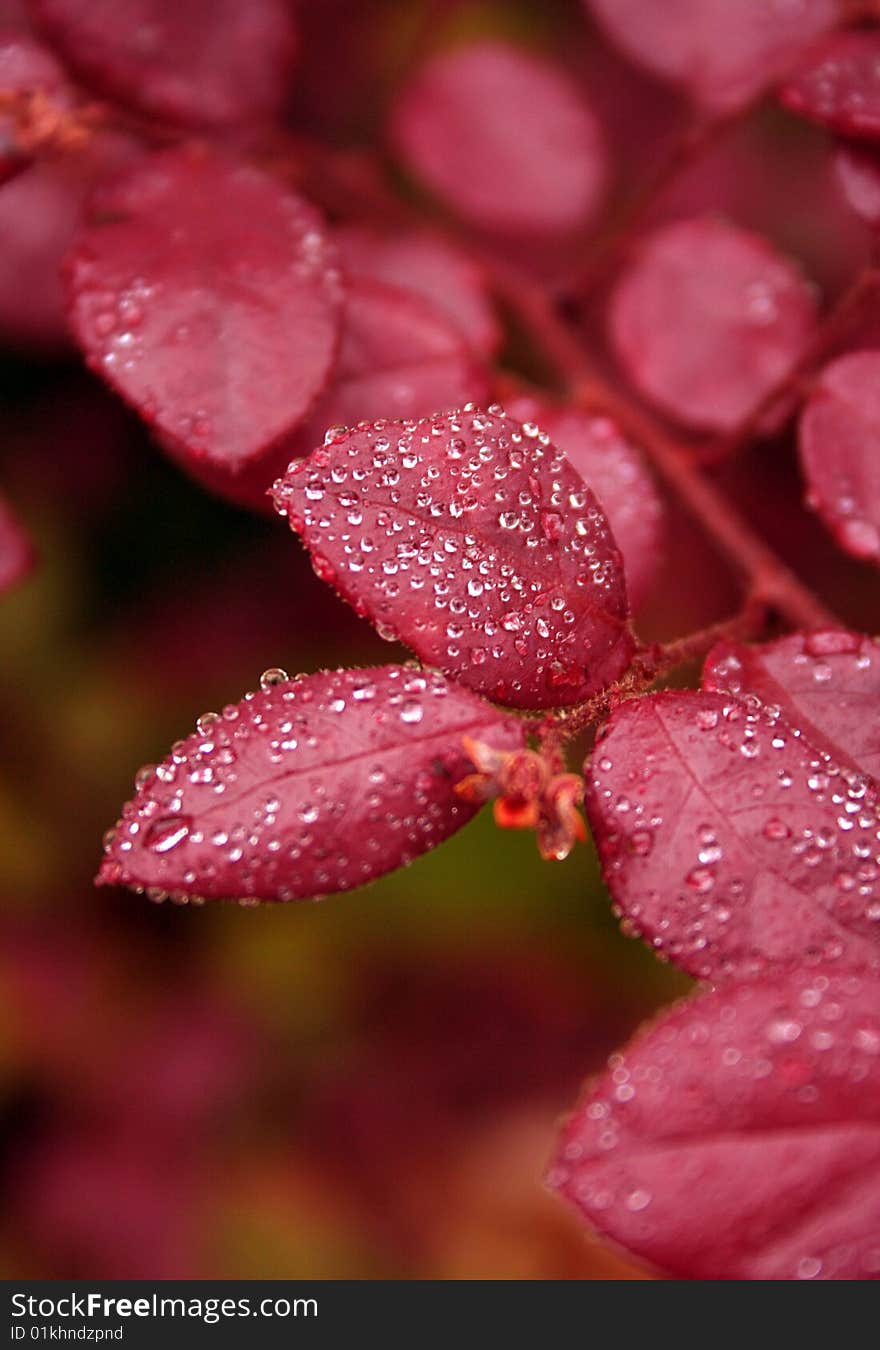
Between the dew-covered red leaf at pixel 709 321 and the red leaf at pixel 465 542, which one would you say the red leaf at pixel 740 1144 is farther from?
the dew-covered red leaf at pixel 709 321

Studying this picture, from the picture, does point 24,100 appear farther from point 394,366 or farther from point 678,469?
point 678,469

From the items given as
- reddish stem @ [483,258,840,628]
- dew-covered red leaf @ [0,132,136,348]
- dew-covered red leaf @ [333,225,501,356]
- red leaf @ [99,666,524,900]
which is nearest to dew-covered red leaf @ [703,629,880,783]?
reddish stem @ [483,258,840,628]

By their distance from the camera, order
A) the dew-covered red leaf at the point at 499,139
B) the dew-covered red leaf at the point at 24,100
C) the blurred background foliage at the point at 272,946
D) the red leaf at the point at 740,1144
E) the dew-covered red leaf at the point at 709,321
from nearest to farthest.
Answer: the red leaf at the point at 740,1144 → the dew-covered red leaf at the point at 24,100 → the dew-covered red leaf at the point at 709,321 → the dew-covered red leaf at the point at 499,139 → the blurred background foliage at the point at 272,946

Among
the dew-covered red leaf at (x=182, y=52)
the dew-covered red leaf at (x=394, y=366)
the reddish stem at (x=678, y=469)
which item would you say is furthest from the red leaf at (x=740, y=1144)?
the dew-covered red leaf at (x=182, y=52)

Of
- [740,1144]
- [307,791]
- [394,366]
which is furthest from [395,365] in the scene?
[740,1144]

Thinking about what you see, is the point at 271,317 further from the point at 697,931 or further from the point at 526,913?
the point at 526,913

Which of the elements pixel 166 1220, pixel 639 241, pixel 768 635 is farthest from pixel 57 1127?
pixel 639 241

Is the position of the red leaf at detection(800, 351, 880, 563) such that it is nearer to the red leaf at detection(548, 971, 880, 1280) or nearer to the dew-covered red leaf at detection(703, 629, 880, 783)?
the dew-covered red leaf at detection(703, 629, 880, 783)
